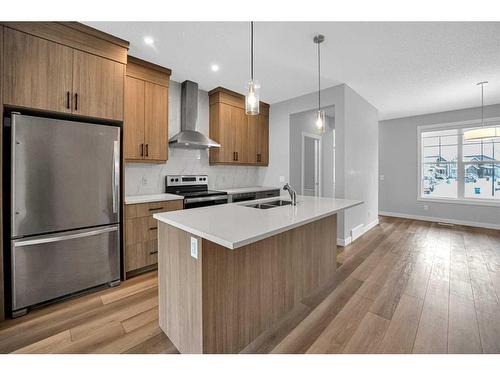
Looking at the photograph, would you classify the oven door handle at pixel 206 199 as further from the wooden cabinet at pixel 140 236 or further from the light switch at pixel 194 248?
the light switch at pixel 194 248

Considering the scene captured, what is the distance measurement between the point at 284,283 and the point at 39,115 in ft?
8.78

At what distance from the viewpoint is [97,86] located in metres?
2.30

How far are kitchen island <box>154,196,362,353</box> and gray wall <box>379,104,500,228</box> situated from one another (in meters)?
5.43

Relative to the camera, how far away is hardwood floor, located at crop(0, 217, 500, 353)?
1.57m

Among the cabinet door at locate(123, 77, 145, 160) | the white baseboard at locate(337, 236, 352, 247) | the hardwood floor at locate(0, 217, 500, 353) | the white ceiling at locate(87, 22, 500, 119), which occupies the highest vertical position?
the white ceiling at locate(87, 22, 500, 119)

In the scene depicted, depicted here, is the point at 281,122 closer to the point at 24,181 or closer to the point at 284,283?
the point at 284,283

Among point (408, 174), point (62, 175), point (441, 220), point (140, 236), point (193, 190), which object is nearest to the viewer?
point (62, 175)

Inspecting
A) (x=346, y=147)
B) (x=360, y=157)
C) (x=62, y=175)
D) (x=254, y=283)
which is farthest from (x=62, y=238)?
(x=360, y=157)

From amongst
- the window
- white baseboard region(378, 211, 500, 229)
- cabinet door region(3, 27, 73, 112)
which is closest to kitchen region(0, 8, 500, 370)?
cabinet door region(3, 27, 73, 112)

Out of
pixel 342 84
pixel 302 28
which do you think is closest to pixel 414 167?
pixel 342 84

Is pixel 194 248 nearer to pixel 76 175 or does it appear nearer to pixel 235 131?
pixel 76 175

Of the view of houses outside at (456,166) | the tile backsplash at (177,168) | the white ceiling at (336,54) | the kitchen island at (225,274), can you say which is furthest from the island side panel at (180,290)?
the view of houses outside at (456,166)

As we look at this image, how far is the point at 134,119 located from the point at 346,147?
10.5 ft

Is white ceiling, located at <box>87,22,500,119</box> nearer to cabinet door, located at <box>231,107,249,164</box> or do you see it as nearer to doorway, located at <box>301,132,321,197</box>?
cabinet door, located at <box>231,107,249,164</box>
